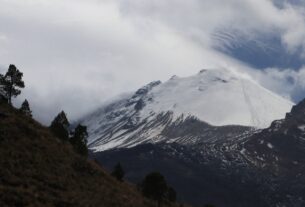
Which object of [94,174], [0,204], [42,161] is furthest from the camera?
[94,174]

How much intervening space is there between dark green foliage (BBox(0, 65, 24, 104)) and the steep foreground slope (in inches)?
636

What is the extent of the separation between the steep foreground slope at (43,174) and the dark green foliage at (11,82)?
16148 millimetres

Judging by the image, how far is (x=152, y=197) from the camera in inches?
4975

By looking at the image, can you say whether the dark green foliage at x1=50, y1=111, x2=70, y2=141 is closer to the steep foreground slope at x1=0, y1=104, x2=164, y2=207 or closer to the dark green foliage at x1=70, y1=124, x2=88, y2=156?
the dark green foliage at x1=70, y1=124, x2=88, y2=156

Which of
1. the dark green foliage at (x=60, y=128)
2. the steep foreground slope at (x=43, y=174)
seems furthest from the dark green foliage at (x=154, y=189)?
the steep foreground slope at (x=43, y=174)

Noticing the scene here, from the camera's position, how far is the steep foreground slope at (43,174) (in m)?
74.7

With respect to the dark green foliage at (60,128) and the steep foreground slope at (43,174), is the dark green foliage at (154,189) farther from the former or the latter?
the steep foreground slope at (43,174)

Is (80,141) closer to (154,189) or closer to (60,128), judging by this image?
(60,128)

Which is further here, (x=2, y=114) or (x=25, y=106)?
(x=25, y=106)

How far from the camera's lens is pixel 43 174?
8319 cm

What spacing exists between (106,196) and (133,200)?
10.3 m

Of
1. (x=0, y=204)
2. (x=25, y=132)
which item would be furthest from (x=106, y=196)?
(x=0, y=204)

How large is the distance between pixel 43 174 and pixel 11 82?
4650 centimetres

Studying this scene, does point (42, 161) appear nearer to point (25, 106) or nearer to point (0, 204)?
point (0, 204)
